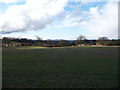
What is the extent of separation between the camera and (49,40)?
101500 millimetres

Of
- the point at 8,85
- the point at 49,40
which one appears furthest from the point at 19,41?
the point at 8,85

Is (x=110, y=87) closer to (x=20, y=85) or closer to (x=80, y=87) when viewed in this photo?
(x=80, y=87)

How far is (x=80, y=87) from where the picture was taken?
21.9ft

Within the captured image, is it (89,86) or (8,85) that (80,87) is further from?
(8,85)

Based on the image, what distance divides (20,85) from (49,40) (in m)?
94.7

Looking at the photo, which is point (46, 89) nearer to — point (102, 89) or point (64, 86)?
point (64, 86)

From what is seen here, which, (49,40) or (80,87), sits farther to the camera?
(49,40)

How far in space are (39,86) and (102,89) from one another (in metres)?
2.22

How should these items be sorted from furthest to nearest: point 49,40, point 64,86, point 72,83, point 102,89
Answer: point 49,40 → point 72,83 → point 64,86 → point 102,89

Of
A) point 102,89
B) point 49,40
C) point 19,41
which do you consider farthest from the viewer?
point 49,40

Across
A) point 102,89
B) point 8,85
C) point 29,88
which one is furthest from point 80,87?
point 8,85

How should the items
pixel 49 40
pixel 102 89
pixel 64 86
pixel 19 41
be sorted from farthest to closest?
pixel 49 40
pixel 19 41
pixel 64 86
pixel 102 89

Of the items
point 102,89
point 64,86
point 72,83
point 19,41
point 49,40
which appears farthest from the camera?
point 49,40

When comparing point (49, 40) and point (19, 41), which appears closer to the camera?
point (19, 41)
